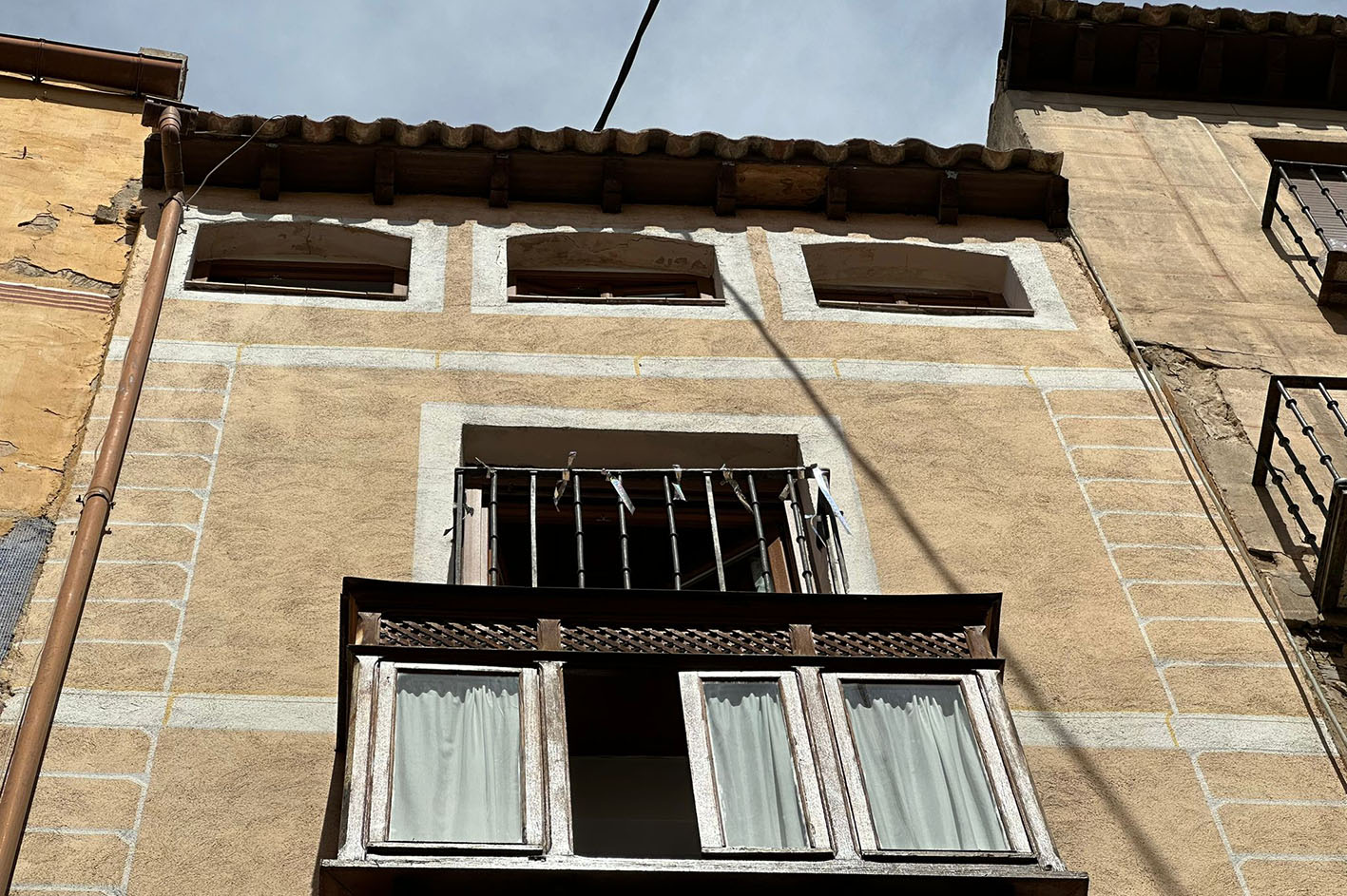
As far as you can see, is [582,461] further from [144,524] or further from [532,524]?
[144,524]

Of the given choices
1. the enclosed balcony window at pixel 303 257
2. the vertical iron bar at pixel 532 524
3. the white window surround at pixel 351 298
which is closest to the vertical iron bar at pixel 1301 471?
the vertical iron bar at pixel 532 524

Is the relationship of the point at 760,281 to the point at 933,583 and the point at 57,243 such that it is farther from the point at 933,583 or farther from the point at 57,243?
the point at 57,243

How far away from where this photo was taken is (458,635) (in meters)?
7.65

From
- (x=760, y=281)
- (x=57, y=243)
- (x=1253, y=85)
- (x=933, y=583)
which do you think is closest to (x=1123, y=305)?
(x=760, y=281)

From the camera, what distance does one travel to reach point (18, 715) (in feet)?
25.9

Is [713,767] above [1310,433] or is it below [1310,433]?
below

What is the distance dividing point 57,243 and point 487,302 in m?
2.74

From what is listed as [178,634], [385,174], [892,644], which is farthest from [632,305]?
[892,644]

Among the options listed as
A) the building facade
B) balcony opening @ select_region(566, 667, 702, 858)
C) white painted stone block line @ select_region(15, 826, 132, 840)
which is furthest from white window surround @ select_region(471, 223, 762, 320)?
white painted stone block line @ select_region(15, 826, 132, 840)

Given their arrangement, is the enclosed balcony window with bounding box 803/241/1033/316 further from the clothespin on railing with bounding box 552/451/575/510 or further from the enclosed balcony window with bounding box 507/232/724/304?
the clothespin on railing with bounding box 552/451/575/510

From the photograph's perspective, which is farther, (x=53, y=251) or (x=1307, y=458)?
(x=53, y=251)

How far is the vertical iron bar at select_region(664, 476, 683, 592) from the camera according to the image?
8.80m

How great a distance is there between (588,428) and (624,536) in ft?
4.12

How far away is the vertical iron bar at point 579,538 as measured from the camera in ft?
28.9
